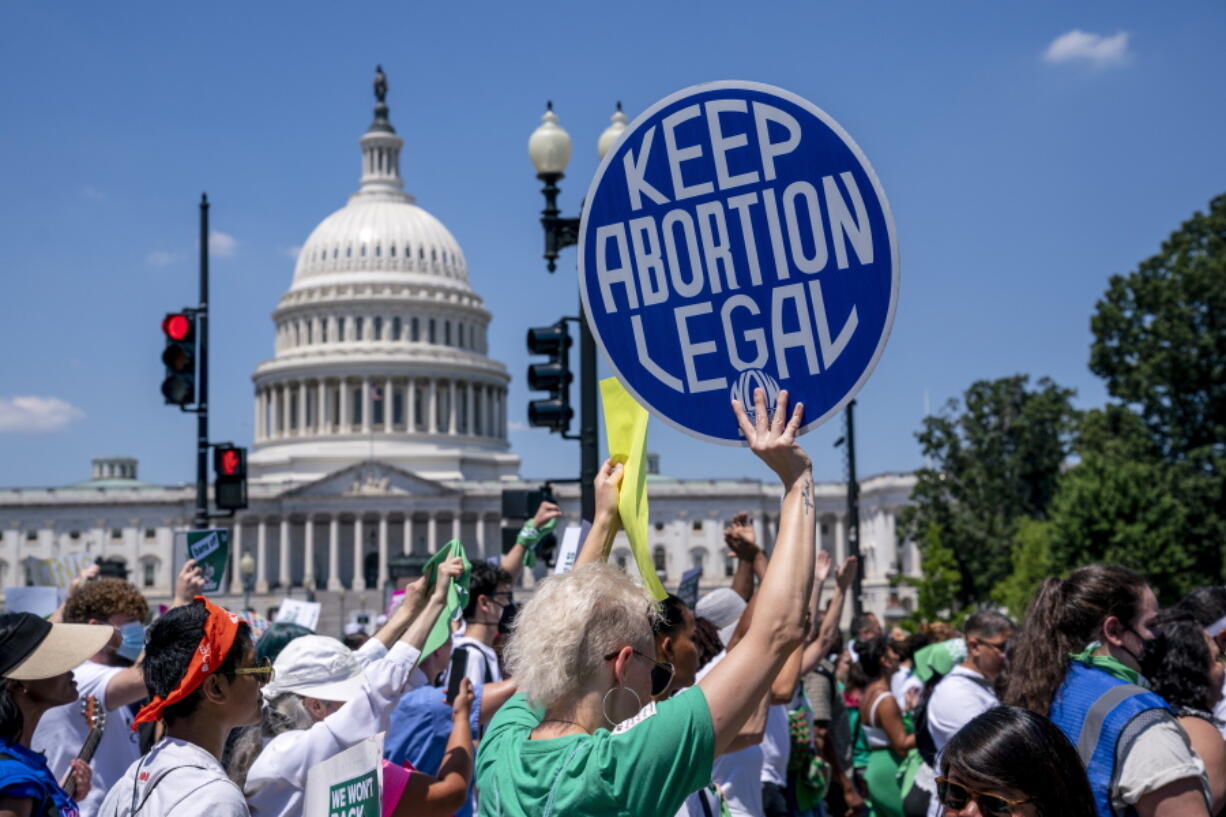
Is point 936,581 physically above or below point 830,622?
below

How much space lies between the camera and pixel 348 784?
4070mm

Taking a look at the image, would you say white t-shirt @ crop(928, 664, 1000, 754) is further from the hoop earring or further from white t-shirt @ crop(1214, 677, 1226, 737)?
the hoop earring

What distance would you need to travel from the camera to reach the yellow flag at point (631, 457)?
3916 millimetres

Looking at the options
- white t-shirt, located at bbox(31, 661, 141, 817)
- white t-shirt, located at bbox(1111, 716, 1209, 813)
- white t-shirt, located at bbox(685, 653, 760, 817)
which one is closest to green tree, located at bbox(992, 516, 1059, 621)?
white t-shirt, located at bbox(685, 653, 760, 817)

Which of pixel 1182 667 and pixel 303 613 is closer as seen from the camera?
pixel 1182 667

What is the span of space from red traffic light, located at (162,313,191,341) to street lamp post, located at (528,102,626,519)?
4.53 m

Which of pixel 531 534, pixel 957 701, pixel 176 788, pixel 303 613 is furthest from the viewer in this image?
pixel 303 613

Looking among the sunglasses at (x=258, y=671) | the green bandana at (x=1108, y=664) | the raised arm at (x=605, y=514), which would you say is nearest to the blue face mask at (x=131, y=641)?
the sunglasses at (x=258, y=671)

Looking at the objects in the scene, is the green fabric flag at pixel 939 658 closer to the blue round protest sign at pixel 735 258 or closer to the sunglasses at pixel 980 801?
the sunglasses at pixel 980 801

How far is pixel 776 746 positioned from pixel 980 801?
4448mm

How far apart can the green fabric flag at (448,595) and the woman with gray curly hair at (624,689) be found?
199cm

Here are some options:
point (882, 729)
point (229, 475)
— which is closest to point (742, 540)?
point (882, 729)

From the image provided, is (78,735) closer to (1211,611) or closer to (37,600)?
(37,600)

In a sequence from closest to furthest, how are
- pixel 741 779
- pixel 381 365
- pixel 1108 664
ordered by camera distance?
pixel 1108 664, pixel 741 779, pixel 381 365
